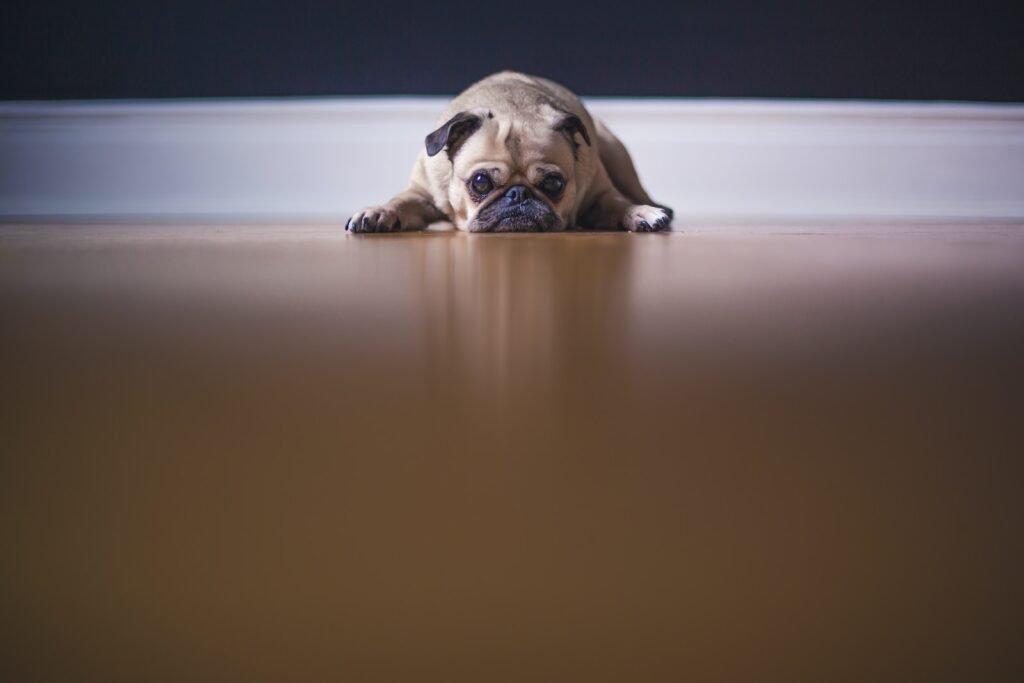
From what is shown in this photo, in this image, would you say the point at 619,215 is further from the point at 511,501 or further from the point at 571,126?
the point at 511,501

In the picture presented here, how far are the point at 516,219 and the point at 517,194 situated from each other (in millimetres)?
65

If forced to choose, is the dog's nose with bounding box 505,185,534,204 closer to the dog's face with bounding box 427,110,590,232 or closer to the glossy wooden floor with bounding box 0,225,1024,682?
the dog's face with bounding box 427,110,590,232

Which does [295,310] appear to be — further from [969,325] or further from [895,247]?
[895,247]

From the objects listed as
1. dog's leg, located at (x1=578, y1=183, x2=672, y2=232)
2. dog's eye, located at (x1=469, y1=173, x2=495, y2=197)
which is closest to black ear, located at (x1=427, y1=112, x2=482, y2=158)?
dog's eye, located at (x1=469, y1=173, x2=495, y2=197)

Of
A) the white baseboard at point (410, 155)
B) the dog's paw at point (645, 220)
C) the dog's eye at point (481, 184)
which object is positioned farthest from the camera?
the white baseboard at point (410, 155)

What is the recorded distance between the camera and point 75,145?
3.28m

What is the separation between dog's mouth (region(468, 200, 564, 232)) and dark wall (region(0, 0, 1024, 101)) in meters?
1.40

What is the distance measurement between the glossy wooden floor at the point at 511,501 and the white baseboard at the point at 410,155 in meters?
2.80

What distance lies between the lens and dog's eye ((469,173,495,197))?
218 cm

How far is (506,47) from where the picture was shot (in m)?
Result: 3.31

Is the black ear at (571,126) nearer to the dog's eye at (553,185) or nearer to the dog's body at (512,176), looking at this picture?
the dog's body at (512,176)

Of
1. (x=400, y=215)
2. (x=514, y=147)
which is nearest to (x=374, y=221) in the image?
(x=400, y=215)

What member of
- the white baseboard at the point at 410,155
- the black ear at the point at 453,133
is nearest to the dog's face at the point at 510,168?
the black ear at the point at 453,133

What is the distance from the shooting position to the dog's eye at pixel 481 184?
85.9 inches
